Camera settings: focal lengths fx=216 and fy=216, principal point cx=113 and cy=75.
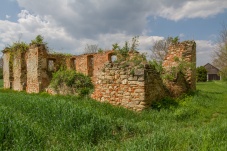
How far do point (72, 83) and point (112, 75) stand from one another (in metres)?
4.94

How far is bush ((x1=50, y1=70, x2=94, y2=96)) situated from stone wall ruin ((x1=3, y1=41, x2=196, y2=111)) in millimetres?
753

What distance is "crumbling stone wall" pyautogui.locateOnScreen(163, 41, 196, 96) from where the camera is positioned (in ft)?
35.7

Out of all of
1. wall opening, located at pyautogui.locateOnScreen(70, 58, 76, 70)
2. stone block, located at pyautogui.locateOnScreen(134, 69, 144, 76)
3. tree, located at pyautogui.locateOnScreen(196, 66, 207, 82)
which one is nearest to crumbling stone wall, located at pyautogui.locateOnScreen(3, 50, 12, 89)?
wall opening, located at pyautogui.locateOnScreen(70, 58, 76, 70)

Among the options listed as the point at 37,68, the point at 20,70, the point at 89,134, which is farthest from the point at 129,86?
the point at 20,70

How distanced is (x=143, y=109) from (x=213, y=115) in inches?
97.1

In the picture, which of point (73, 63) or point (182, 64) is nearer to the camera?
point (182, 64)

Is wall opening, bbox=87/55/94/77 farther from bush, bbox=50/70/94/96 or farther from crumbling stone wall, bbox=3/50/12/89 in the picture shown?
crumbling stone wall, bbox=3/50/12/89

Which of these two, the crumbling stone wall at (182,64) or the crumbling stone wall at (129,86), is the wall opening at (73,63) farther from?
the crumbling stone wall at (129,86)

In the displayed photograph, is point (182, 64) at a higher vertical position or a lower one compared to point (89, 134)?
higher

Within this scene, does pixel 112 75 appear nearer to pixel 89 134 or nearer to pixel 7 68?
pixel 89 134

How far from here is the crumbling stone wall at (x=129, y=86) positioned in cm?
819

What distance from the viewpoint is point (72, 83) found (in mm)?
13359

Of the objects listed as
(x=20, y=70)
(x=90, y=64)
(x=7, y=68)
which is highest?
(x=90, y=64)

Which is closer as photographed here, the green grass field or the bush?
the green grass field
